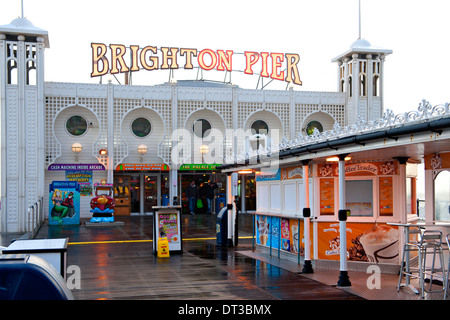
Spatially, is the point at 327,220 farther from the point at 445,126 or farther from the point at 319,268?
the point at 445,126

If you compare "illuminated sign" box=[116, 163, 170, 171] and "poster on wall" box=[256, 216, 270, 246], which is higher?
"illuminated sign" box=[116, 163, 170, 171]

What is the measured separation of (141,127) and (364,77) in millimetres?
13270

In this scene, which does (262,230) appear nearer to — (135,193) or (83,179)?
Result: (83,179)

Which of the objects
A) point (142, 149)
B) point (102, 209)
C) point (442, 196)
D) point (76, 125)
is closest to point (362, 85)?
point (142, 149)

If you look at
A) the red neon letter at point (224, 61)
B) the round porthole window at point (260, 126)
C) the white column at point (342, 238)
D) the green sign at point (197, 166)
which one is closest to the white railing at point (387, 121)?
the white column at point (342, 238)

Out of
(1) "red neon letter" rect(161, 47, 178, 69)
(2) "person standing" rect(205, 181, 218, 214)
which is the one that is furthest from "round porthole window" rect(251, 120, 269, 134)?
(1) "red neon letter" rect(161, 47, 178, 69)

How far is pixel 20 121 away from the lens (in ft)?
82.3

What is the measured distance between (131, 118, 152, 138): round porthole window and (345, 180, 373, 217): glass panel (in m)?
19.0

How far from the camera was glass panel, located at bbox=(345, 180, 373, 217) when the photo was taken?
12094mm

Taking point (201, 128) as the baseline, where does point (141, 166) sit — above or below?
below

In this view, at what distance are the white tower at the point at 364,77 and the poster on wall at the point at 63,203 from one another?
16044 mm

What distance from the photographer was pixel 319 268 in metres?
12.5

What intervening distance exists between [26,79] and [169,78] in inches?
343

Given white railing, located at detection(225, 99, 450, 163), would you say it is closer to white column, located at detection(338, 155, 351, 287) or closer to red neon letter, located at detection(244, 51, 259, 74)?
white column, located at detection(338, 155, 351, 287)
